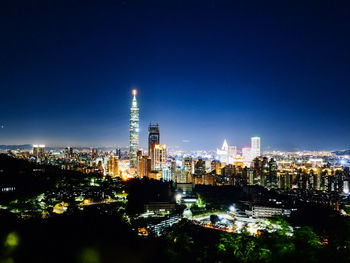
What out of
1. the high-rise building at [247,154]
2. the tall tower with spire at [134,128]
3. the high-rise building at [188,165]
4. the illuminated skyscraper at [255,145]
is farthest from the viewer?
the illuminated skyscraper at [255,145]

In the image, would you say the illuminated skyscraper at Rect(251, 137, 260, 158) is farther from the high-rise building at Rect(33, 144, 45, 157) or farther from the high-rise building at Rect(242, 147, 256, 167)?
the high-rise building at Rect(33, 144, 45, 157)

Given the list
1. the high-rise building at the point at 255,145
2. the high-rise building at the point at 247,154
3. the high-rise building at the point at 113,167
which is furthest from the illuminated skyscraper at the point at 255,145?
the high-rise building at the point at 113,167

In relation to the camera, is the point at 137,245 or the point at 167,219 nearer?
the point at 137,245

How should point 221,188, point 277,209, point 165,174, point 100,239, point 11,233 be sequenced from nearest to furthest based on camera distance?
point 11,233 → point 100,239 → point 277,209 → point 221,188 → point 165,174

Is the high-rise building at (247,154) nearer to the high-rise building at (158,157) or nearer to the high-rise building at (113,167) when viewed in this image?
the high-rise building at (158,157)

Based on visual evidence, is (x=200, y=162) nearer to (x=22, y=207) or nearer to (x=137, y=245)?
(x=22, y=207)

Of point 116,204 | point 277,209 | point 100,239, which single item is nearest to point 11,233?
point 100,239

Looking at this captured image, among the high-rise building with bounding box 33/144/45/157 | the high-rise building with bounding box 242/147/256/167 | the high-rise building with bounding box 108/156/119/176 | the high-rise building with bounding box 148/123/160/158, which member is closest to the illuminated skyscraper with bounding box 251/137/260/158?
the high-rise building with bounding box 242/147/256/167

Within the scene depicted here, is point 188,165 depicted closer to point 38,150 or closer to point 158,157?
point 158,157

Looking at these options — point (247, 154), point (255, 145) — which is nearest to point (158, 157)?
point (247, 154)
